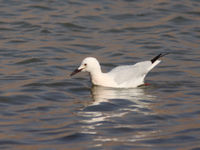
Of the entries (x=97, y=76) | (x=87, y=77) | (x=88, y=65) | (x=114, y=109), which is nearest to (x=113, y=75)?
(x=97, y=76)

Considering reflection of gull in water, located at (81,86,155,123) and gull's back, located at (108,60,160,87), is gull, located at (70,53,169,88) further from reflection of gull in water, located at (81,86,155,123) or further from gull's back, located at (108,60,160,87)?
reflection of gull in water, located at (81,86,155,123)

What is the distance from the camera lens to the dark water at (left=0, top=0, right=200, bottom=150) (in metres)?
8.17

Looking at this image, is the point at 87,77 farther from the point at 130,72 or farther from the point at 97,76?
the point at 130,72

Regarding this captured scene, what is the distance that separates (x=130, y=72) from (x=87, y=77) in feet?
4.07

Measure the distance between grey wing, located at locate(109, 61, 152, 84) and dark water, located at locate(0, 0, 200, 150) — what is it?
0.26m

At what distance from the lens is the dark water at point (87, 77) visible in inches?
322

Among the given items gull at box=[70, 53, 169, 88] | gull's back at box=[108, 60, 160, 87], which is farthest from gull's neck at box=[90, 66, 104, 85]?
gull's back at box=[108, 60, 160, 87]

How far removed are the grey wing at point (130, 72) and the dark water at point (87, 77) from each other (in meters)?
0.26

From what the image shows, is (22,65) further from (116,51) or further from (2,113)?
(2,113)

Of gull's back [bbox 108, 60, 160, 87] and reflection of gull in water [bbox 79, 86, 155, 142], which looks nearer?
reflection of gull in water [bbox 79, 86, 155, 142]

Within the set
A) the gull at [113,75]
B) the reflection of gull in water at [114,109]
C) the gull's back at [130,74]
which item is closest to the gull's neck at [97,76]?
the gull at [113,75]

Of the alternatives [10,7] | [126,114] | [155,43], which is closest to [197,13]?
[155,43]

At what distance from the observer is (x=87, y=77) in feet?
39.7

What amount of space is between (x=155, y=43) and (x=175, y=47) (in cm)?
55
